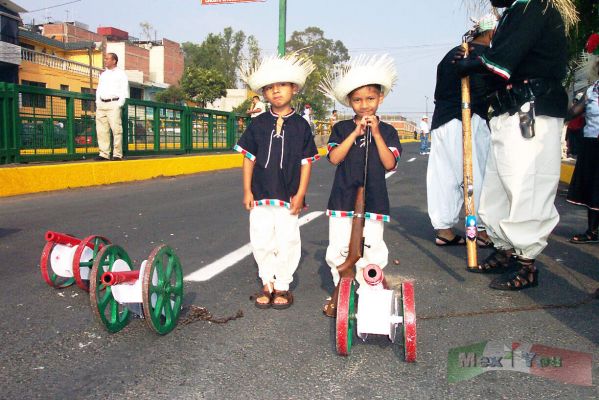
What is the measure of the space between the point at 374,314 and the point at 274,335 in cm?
62

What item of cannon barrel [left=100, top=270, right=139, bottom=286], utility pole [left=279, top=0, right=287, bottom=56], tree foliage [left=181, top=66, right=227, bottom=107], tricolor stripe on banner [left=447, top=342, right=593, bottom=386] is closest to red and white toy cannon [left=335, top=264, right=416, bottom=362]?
tricolor stripe on banner [left=447, top=342, right=593, bottom=386]

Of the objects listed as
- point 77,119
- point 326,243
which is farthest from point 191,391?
point 77,119

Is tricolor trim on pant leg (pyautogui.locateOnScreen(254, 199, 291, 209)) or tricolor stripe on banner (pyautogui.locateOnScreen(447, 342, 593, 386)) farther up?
tricolor trim on pant leg (pyautogui.locateOnScreen(254, 199, 291, 209))

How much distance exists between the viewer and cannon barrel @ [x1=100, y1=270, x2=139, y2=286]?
2926mm

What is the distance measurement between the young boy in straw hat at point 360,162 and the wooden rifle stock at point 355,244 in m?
0.23

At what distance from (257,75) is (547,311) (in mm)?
2277

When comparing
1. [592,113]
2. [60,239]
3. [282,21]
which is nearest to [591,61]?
[592,113]

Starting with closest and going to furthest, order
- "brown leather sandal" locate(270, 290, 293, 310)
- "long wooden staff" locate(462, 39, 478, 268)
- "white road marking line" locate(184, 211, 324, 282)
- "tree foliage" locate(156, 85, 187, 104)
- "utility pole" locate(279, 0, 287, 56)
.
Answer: "brown leather sandal" locate(270, 290, 293, 310) < "long wooden staff" locate(462, 39, 478, 268) < "white road marking line" locate(184, 211, 324, 282) < "utility pole" locate(279, 0, 287, 56) < "tree foliage" locate(156, 85, 187, 104)

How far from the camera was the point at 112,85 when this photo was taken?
12.0 meters

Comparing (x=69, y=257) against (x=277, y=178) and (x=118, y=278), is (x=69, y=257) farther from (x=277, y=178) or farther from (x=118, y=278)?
(x=277, y=178)

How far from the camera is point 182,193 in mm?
10023

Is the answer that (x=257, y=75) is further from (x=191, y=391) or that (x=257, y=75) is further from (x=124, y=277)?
(x=191, y=391)

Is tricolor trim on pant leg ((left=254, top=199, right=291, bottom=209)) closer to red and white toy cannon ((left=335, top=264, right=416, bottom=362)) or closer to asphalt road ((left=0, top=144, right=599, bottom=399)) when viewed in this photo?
asphalt road ((left=0, top=144, right=599, bottom=399))

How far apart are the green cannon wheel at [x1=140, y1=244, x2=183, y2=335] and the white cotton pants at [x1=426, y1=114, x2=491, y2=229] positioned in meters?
3.07
